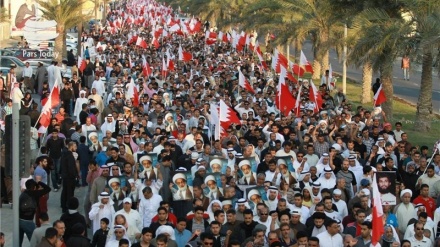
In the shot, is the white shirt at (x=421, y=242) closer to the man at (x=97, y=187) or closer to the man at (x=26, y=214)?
the man at (x=97, y=187)

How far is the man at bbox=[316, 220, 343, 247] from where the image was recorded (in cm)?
1305

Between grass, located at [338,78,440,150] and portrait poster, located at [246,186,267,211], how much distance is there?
11.2 m

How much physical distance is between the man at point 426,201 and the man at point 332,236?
2601mm

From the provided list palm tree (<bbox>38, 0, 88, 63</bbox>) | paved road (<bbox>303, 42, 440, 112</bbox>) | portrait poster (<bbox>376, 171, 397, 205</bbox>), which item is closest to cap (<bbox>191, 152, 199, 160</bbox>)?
portrait poster (<bbox>376, 171, 397, 205</bbox>)

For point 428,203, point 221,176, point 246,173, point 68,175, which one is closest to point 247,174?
point 246,173

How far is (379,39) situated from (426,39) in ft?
7.50

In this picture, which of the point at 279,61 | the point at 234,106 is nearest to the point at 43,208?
the point at 234,106

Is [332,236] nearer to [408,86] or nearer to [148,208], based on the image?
[148,208]

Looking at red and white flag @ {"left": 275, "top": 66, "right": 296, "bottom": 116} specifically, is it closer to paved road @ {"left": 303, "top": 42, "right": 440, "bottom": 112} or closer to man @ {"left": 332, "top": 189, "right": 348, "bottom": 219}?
man @ {"left": 332, "top": 189, "right": 348, "bottom": 219}

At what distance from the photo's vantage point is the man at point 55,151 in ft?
66.8

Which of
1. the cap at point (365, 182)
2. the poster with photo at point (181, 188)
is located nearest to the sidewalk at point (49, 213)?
the poster with photo at point (181, 188)

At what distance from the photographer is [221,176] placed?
53.1 ft

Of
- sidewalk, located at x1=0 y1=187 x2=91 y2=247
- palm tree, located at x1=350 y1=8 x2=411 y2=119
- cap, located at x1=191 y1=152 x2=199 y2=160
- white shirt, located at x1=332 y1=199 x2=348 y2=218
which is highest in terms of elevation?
palm tree, located at x1=350 y1=8 x2=411 y2=119

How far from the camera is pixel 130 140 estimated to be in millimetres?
20203
